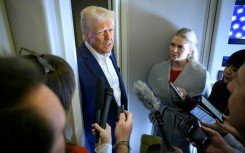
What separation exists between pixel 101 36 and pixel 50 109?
3.06 ft

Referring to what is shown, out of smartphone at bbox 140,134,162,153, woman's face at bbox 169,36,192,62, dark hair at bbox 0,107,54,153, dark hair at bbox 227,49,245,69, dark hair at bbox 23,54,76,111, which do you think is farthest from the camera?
woman's face at bbox 169,36,192,62

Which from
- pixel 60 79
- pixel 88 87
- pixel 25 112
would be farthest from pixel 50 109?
pixel 88 87

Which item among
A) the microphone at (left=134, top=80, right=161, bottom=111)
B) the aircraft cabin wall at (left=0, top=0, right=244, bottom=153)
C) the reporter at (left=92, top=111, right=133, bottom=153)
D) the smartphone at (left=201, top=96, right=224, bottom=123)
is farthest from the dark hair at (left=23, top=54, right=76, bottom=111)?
the microphone at (left=134, top=80, right=161, bottom=111)

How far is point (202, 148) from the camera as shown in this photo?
3.27ft

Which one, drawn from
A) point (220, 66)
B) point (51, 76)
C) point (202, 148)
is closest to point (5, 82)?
point (51, 76)

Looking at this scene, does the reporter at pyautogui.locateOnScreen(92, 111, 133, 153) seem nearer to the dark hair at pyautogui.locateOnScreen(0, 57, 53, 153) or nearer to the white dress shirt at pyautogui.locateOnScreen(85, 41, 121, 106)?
the white dress shirt at pyautogui.locateOnScreen(85, 41, 121, 106)

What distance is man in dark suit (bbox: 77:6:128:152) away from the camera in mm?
1026

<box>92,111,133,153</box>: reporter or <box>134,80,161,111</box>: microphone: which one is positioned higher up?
<box>92,111,133,153</box>: reporter

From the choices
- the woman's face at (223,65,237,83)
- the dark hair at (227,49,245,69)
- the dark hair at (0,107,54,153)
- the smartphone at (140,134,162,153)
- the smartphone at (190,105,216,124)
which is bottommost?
the smartphone at (140,134,162,153)

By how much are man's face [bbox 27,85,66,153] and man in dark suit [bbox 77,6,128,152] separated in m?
0.71

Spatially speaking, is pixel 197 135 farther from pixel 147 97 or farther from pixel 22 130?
pixel 22 130

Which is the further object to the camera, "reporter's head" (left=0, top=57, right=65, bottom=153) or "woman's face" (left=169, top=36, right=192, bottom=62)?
"woman's face" (left=169, top=36, right=192, bottom=62)

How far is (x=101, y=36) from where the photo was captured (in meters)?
1.16

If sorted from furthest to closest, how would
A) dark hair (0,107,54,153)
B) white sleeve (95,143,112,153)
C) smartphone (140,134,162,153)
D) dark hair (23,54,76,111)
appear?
smartphone (140,134,162,153), white sleeve (95,143,112,153), dark hair (23,54,76,111), dark hair (0,107,54,153)
